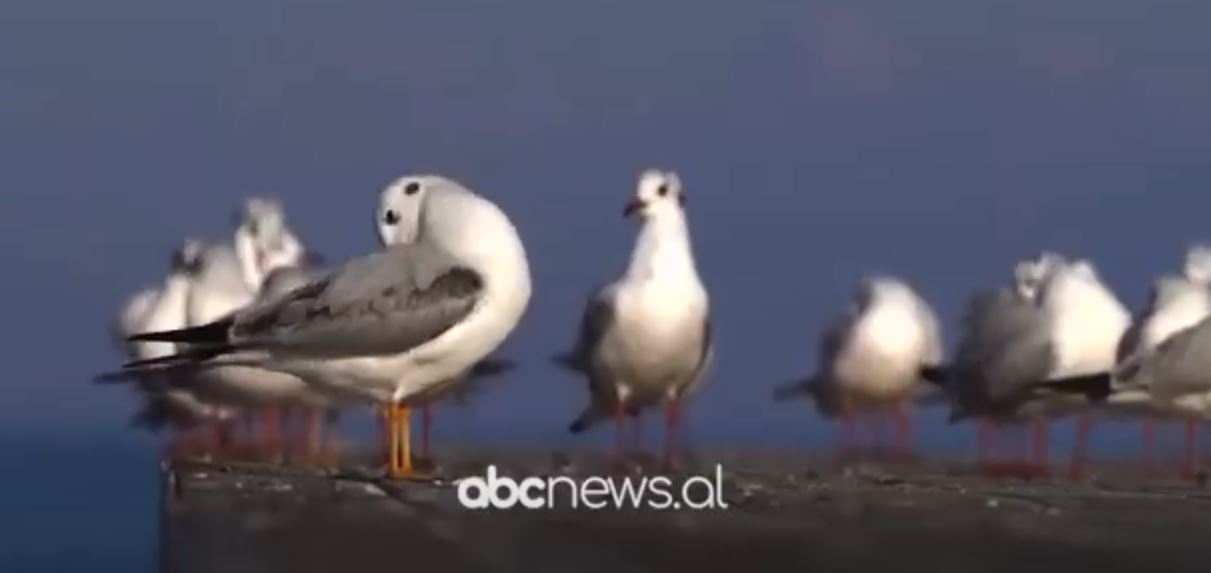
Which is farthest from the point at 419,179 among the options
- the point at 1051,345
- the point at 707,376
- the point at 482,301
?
the point at 1051,345

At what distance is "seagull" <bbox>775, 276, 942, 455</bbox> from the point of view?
14.0 metres

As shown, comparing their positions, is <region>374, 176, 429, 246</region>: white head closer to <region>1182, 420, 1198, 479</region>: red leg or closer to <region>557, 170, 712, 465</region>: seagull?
<region>557, 170, 712, 465</region>: seagull

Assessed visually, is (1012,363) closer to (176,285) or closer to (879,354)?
(879,354)

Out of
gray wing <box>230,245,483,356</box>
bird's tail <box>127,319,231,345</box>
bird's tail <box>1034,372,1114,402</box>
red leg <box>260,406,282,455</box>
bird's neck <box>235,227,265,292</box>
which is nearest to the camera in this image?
gray wing <box>230,245,483,356</box>

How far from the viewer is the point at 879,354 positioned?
45.9ft

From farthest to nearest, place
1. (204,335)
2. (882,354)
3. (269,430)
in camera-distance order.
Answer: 1. (882,354)
2. (269,430)
3. (204,335)

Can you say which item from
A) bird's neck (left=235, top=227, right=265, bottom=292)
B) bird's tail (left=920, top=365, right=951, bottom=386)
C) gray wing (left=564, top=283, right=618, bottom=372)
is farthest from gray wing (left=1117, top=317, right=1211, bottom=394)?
bird's neck (left=235, top=227, right=265, bottom=292)

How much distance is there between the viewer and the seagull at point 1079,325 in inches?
520

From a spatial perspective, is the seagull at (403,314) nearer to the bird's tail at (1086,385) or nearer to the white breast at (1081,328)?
the bird's tail at (1086,385)

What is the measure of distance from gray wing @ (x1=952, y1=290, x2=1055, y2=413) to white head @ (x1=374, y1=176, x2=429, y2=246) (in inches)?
131

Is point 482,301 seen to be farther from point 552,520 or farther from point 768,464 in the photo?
point 768,464

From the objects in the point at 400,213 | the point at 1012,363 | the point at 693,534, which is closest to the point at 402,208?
the point at 400,213

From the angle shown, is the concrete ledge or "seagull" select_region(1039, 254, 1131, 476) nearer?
the concrete ledge

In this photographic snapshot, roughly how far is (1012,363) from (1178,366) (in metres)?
1.14
